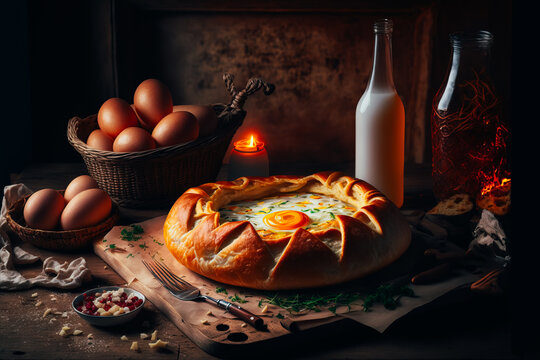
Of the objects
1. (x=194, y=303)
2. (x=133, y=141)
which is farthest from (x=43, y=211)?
(x=194, y=303)

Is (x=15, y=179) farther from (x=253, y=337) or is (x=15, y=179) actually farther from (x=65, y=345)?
(x=253, y=337)

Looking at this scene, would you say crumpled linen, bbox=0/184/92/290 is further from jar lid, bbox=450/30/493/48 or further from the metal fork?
jar lid, bbox=450/30/493/48

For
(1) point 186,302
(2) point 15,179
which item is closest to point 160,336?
(1) point 186,302

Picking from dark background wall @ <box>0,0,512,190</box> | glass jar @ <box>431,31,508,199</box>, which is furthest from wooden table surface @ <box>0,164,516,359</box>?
dark background wall @ <box>0,0,512,190</box>

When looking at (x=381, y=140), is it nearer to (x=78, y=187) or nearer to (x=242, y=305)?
(x=242, y=305)

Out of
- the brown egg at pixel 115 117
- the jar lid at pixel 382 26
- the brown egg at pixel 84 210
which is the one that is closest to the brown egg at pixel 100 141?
the brown egg at pixel 115 117

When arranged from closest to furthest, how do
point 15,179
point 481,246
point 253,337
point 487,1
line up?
1. point 253,337
2. point 481,246
3. point 15,179
4. point 487,1
